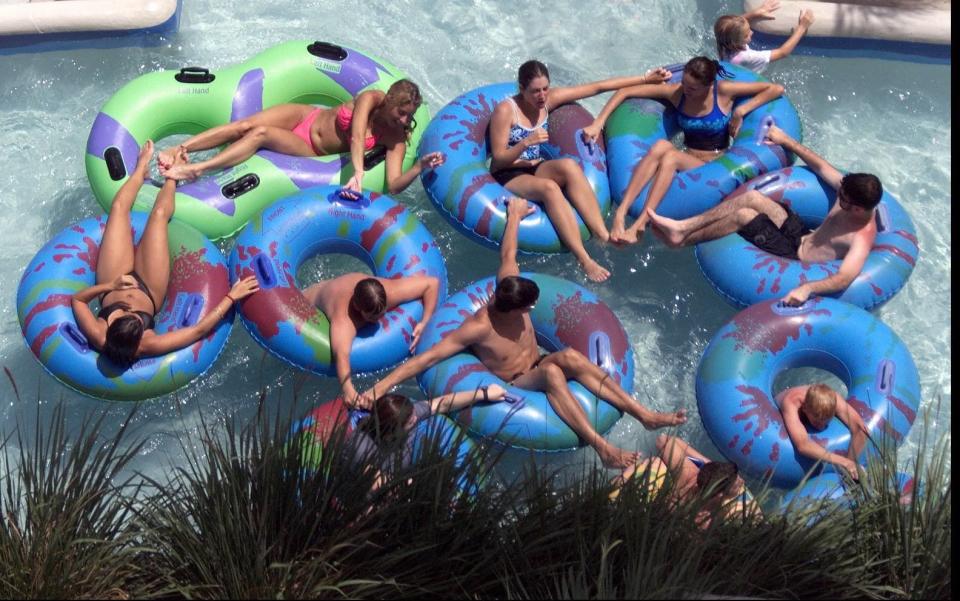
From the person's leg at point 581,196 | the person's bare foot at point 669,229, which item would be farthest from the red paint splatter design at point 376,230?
the person's bare foot at point 669,229

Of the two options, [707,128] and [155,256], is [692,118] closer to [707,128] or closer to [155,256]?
[707,128]

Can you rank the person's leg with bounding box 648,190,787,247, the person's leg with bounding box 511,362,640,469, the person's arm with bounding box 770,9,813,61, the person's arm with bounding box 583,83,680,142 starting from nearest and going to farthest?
the person's leg with bounding box 511,362,640,469, the person's leg with bounding box 648,190,787,247, the person's arm with bounding box 583,83,680,142, the person's arm with bounding box 770,9,813,61

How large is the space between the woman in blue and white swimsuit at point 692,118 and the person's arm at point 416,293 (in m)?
1.35

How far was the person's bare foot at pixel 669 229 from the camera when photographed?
7.39 meters

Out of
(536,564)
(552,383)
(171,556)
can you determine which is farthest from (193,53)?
(536,564)

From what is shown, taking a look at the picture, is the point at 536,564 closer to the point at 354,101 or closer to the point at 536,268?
the point at 536,268

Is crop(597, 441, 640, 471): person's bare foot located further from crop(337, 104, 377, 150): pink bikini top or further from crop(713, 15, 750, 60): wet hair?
crop(713, 15, 750, 60): wet hair

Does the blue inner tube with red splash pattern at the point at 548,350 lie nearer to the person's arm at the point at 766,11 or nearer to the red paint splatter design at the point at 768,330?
the red paint splatter design at the point at 768,330

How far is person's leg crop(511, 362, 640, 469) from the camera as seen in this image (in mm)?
6340

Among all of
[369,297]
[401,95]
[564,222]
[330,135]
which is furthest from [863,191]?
[330,135]

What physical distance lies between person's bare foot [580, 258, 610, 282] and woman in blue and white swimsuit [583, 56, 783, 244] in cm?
28

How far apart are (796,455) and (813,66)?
3.98 m

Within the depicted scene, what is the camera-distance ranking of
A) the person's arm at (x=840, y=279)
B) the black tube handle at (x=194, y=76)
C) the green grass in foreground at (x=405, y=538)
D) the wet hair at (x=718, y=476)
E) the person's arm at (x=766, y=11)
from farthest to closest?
the person's arm at (x=766, y=11) < the black tube handle at (x=194, y=76) < the person's arm at (x=840, y=279) < the wet hair at (x=718, y=476) < the green grass in foreground at (x=405, y=538)

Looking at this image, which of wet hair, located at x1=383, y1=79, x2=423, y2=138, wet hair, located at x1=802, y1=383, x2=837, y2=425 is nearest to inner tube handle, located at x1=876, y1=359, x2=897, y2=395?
wet hair, located at x1=802, y1=383, x2=837, y2=425
